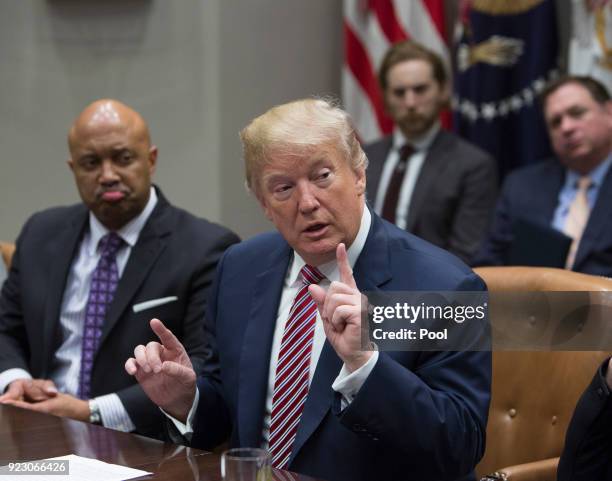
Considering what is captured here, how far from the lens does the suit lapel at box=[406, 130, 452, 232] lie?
15.6ft

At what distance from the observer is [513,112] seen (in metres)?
5.21

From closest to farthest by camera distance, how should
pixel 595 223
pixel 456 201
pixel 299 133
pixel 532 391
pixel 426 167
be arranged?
pixel 299 133, pixel 532 391, pixel 595 223, pixel 456 201, pixel 426 167

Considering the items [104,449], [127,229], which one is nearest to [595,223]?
[127,229]

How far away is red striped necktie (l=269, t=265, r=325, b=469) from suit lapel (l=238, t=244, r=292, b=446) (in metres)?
0.04

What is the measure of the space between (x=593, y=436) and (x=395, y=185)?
2912mm

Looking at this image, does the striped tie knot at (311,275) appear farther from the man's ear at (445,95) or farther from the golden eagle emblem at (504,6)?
the golden eagle emblem at (504,6)

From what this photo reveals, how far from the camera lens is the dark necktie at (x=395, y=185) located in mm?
4863

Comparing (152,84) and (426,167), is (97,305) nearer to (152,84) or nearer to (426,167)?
(152,84)

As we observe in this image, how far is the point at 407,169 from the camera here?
493 centimetres

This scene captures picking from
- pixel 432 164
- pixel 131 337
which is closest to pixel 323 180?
pixel 131 337

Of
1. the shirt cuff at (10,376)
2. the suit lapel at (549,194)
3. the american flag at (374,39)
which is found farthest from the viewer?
the american flag at (374,39)

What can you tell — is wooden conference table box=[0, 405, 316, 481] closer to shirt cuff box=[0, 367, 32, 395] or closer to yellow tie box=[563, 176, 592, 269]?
shirt cuff box=[0, 367, 32, 395]

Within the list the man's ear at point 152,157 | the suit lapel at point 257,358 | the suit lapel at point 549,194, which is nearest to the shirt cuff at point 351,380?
the suit lapel at point 257,358

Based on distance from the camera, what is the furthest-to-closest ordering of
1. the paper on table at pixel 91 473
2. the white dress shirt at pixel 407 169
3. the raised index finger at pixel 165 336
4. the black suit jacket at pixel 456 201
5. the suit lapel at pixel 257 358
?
the white dress shirt at pixel 407 169 < the black suit jacket at pixel 456 201 < the suit lapel at pixel 257 358 < the raised index finger at pixel 165 336 < the paper on table at pixel 91 473
